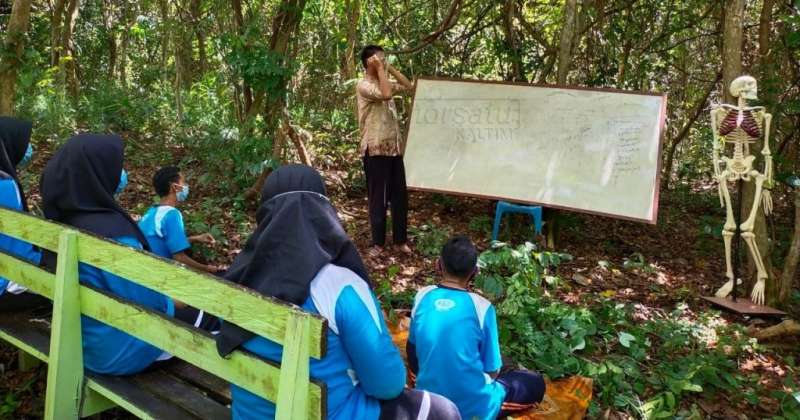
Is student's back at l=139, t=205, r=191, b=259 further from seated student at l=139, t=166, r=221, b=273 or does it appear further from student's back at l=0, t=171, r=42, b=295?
student's back at l=0, t=171, r=42, b=295

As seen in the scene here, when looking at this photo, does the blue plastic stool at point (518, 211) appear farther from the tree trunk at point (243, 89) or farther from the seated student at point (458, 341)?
the seated student at point (458, 341)

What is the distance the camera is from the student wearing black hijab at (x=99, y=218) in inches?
108

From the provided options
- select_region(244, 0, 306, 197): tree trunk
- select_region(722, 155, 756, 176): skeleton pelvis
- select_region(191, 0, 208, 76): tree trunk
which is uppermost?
select_region(191, 0, 208, 76): tree trunk

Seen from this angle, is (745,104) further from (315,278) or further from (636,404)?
(315,278)

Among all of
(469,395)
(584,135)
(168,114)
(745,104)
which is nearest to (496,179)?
(584,135)

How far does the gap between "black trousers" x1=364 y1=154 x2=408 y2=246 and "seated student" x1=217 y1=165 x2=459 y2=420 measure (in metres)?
3.41

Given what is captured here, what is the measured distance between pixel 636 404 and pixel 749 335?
A: 1.49 metres

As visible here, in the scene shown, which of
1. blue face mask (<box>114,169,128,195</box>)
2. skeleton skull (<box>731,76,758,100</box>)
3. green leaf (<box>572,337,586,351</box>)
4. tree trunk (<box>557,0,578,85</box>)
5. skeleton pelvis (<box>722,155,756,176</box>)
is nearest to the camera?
blue face mask (<box>114,169,128,195</box>)

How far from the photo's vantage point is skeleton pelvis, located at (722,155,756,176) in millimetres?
4879

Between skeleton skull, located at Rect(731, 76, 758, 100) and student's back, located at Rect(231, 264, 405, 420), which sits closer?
student's back, located at Rect(231, 264, 405, 420)

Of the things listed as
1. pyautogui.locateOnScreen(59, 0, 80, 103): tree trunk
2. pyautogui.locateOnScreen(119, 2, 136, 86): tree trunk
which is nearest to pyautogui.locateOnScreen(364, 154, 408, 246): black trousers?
pyautogui.locateOnScreen(59, 0, 80, 103): tree trunk

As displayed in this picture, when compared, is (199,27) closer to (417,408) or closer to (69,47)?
(69,47)

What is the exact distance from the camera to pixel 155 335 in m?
2.39

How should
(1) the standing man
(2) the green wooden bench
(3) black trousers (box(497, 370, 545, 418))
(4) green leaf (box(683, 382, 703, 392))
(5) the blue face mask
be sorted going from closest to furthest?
(2) the green wooden bench, (3) black trousers (box(497, 370, 545, 418)), (5) the blue face mask, (4) green leaf (box(683, 382, 703, 392)), (1) the standing man
